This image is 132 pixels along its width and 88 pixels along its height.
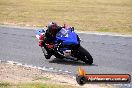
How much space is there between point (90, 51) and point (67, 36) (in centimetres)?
321

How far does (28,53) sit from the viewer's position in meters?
17.0

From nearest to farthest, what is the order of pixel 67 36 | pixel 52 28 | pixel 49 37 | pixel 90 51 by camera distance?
pixel 67 36, pixel 52 28, pixel 49 37, pixel 90 51

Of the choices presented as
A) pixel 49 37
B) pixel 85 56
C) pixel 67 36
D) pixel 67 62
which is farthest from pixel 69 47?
pixel 49 37

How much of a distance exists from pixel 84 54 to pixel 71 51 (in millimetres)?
490

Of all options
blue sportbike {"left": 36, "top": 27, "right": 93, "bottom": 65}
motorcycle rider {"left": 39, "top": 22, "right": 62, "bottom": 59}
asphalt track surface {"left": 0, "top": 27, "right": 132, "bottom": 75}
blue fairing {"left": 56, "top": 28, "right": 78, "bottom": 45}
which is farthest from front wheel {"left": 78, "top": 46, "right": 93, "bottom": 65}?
motorcycle rider {"left": 39, "top": 22, "right": 62, "bottom": 59}

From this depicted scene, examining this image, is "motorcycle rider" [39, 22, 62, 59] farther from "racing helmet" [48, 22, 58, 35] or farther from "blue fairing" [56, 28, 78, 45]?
"blue fairing" [56, 28, 78, 45]

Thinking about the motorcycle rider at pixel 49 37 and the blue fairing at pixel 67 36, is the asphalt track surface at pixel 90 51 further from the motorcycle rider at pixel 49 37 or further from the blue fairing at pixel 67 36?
the blue fairing at pixel 67 36

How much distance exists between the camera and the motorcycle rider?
14773mm

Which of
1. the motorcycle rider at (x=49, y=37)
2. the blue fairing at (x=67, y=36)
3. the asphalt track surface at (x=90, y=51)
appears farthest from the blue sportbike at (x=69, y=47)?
the asphalt track surface at (x=90, y=51)

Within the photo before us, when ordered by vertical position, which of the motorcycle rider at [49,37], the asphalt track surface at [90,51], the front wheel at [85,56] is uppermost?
the motorcycle rider at [49,37]

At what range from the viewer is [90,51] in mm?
17531

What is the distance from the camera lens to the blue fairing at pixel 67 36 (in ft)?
47.1

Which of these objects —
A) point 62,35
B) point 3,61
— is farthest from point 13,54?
point 62,35

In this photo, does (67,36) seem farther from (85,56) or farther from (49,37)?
(85,56)
